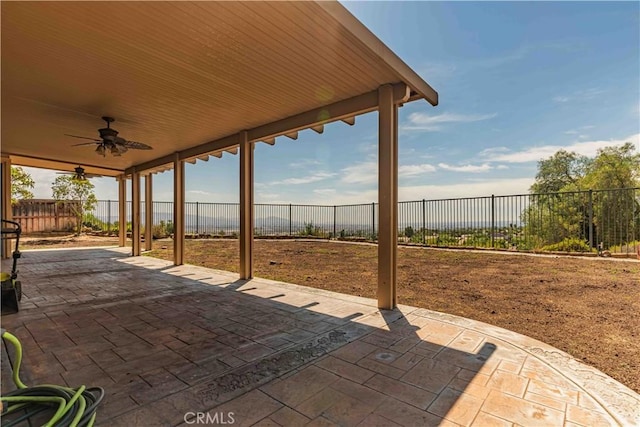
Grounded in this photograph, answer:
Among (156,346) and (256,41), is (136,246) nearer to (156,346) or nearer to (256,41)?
(156,346)

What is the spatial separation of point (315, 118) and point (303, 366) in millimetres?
3142

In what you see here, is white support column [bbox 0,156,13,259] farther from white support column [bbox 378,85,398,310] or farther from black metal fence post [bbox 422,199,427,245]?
black metal fence post [bbox 422,199,427,245]

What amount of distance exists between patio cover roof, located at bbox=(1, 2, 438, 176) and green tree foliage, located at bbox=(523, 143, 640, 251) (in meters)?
7.11

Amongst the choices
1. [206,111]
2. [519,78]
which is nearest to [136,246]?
[206,111]

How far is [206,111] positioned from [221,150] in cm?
166

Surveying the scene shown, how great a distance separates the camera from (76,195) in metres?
13.6

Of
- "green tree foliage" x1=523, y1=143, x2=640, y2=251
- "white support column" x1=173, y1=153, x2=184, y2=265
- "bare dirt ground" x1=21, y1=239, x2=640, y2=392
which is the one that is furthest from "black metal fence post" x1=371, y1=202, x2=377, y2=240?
"white support column" x1=173, y1=153, x2=184, y2=265

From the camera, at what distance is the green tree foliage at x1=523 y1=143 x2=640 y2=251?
24.1 ft

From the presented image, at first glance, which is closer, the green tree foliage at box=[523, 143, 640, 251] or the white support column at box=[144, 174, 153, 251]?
the green tree foliage at box=[523, 143, 640, 251]

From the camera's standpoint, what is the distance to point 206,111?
4227 millimetres

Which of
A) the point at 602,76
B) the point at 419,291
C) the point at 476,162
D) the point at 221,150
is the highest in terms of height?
the point at 602,76

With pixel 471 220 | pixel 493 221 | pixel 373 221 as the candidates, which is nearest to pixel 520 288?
pixel 493 221

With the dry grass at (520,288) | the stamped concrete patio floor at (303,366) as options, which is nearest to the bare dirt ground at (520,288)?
the dry grass at (520,288)

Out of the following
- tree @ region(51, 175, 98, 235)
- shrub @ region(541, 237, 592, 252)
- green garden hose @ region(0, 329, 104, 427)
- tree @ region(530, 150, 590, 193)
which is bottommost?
green garden hose @ region(0, 329, 104, 427)
